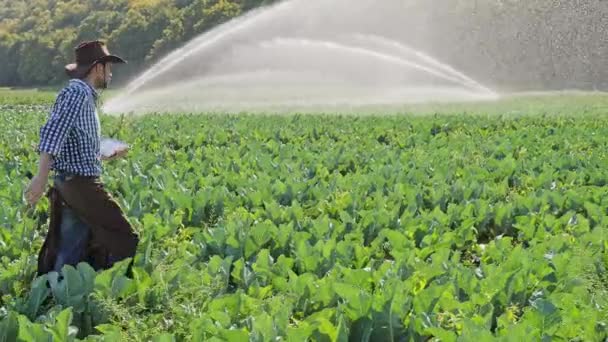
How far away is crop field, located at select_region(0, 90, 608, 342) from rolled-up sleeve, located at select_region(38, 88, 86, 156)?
79 cm

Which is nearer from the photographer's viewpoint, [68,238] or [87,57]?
[87,57]

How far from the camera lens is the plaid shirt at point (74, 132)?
4.46 metres

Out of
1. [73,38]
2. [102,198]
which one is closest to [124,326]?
[102,198]

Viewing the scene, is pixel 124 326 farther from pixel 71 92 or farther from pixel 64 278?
pixel 71 92

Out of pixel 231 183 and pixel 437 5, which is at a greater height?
pixel 437 5

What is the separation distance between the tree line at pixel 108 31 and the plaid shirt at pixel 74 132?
43285 mm

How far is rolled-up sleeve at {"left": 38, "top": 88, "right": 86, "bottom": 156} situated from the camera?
4.43m

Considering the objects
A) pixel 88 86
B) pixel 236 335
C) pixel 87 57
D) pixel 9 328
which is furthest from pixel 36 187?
pixel 236 335

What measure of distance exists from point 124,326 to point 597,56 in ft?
160

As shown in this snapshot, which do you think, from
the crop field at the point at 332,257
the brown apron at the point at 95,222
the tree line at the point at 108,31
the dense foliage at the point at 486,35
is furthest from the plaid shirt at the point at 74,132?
the tree line at the point at 108,31

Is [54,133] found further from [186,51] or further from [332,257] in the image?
[186,51]

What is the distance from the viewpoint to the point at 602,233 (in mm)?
5316

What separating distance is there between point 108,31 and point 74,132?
205ft

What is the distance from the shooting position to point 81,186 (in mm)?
4680
